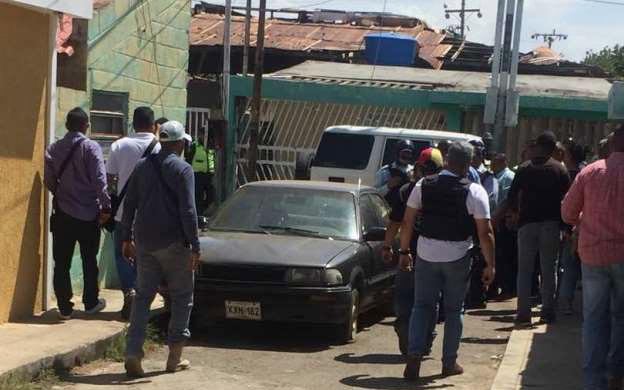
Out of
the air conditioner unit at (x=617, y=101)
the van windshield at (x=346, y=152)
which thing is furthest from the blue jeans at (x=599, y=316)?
the van windshield at (x=346, y=152)

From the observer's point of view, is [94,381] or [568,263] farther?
[568,263]

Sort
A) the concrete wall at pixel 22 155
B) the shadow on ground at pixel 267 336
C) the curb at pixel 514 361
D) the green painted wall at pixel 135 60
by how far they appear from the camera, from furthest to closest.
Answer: the green painted wall at pixel 135 60 < the shadow on ground at pixel 267 336 < the concrete wall at pixel 22 155 < the curb at pixel 514 361

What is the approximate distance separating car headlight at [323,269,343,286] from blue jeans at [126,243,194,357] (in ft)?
5.72

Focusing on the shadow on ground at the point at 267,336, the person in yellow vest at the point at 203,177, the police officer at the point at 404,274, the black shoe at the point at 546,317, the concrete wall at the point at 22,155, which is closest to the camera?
the police officer at the point at 404,274

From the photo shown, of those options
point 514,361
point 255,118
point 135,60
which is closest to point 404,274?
point 514,361

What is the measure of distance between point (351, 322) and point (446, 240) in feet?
6.73

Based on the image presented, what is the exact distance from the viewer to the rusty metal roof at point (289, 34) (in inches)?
1211

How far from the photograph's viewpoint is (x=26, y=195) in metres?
9.94

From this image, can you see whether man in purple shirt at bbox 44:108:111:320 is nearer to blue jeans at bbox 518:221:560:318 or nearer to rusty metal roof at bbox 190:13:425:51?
blue jeans at bbox 518:221:560:318

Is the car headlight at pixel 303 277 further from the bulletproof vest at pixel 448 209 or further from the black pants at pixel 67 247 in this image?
the black pants at pixel 67 247

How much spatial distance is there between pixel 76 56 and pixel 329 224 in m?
3.07

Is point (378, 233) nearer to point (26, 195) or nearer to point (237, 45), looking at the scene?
point (26, 195)

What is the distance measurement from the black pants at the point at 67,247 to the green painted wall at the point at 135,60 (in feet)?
4.40

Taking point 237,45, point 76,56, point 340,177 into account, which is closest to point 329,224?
point 76,56
